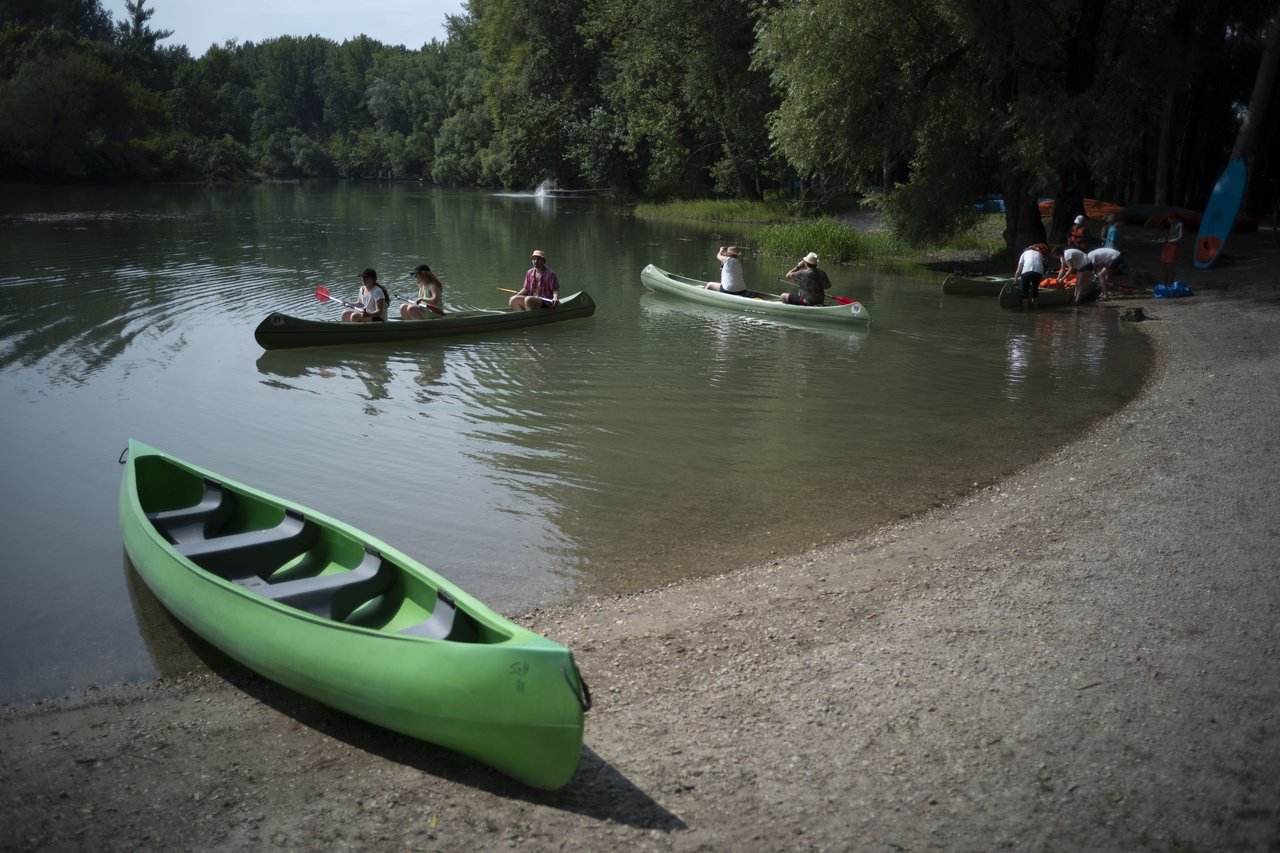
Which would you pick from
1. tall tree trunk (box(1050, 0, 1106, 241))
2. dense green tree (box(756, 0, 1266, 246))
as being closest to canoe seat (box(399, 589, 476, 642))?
dense green tree (box(756, 0, 1266, 246))

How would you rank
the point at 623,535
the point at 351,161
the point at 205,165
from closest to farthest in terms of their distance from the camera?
the point at 623,535 → the point at 205,165 → the point at 351,161

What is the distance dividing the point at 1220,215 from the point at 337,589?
22.5 metres

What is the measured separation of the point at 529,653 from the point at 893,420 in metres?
8.17

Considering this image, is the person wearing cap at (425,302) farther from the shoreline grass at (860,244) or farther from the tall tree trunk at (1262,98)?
the tall tree trunk at (1262,98)

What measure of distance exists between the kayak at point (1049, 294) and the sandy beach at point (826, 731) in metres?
12.7

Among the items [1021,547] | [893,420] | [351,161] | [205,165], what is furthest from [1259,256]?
[351,161]

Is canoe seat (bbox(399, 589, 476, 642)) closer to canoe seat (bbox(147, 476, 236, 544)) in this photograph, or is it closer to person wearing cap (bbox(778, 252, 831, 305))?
canoe seat (bbox(147, 476, 236, 544))

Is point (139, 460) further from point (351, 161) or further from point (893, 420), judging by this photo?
point (351, 161)

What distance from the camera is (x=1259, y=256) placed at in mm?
23406

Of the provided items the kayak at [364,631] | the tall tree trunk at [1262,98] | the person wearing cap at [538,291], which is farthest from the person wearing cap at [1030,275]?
the kayak at [364,631]

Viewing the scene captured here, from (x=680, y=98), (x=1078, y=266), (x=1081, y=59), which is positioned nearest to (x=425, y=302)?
(x=1078, y=266)

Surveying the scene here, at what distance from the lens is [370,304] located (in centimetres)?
1566

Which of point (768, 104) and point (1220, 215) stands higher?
point (768, 104)

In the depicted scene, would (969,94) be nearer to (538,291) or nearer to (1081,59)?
(1081,59)
